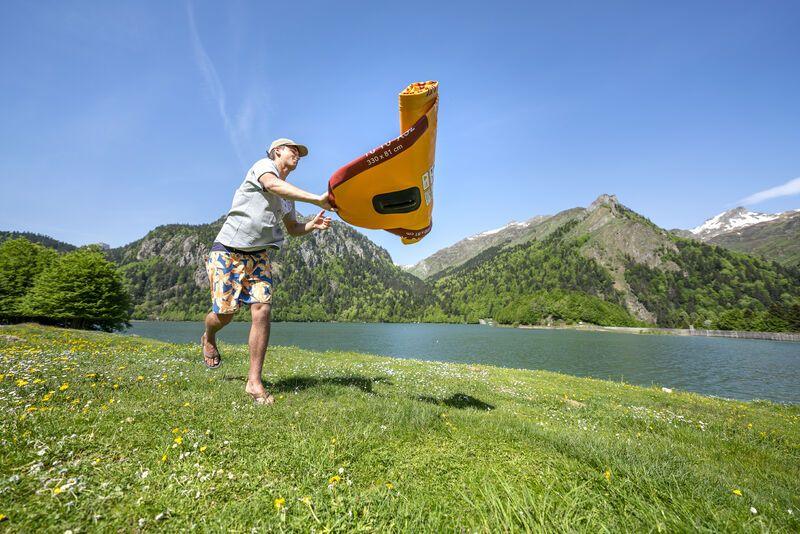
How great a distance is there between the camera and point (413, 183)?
6219 mm

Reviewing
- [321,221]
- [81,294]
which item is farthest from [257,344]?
[81,294]

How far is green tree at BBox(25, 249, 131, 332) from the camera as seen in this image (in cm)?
4625

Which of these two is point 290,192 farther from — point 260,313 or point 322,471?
point 322,471

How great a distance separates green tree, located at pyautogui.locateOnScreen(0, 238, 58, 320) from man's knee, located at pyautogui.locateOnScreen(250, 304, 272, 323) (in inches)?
2426

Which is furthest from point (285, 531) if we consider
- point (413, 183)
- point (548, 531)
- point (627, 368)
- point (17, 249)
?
point (17, 249)

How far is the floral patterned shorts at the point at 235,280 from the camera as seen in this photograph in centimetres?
606

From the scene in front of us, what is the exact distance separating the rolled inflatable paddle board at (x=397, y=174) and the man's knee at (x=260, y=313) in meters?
2.09

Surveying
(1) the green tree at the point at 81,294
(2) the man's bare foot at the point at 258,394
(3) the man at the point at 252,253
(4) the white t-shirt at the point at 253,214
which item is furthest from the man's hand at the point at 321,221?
(1) the green tree at the point at 81,294

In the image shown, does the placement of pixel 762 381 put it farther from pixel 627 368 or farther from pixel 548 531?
pixel 548 531

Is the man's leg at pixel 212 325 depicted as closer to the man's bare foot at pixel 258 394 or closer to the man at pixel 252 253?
the man at pixel 252 253

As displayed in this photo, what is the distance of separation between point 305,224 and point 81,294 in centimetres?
5917

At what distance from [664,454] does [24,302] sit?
67.6m

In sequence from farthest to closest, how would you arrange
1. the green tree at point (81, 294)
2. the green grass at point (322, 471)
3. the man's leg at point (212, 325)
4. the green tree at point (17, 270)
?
1. the green tree at point (17, 270)
2. the green tree at point (81, 294)
3. the man's leg at point (212, 325)
4. the green grass at point (322, 471)

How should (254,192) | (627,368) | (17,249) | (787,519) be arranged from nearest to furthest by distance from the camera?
(787,519) < (254,192) < (627,368) < (17,249)
